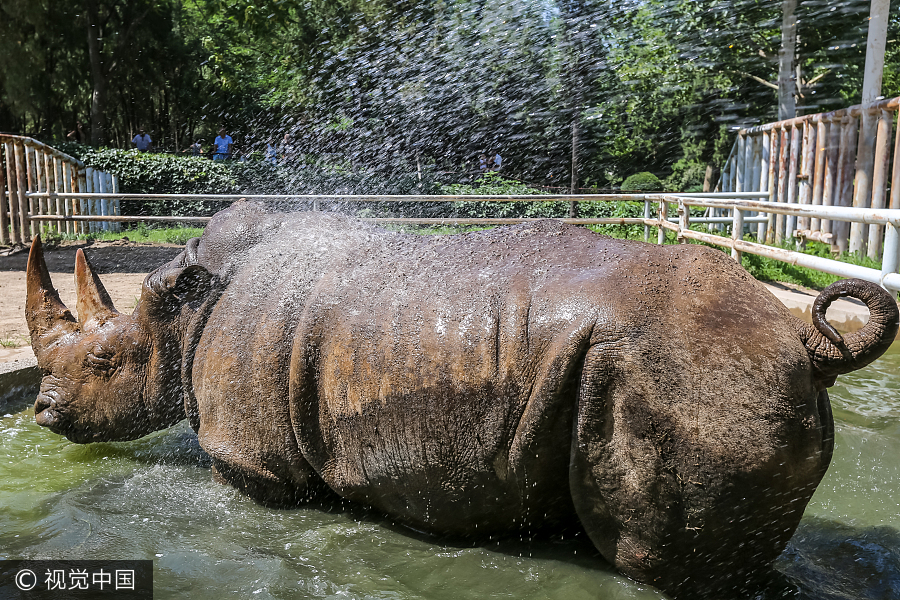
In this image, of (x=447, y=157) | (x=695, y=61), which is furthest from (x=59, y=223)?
(x=695, y=61)

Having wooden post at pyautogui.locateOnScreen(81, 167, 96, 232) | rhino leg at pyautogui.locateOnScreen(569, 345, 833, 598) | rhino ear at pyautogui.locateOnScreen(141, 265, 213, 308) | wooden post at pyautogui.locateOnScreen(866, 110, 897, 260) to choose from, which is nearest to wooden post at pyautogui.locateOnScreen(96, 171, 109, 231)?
→ wooden post at pyautogui.locateOnScreen(81, 167, 96, 232)

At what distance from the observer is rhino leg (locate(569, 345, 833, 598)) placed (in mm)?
2215

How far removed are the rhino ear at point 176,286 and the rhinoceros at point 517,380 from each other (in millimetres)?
10

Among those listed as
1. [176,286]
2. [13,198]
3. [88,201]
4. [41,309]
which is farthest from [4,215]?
[176,286]

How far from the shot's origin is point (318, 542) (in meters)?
3.06

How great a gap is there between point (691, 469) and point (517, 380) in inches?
23.9

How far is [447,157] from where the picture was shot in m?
22.5

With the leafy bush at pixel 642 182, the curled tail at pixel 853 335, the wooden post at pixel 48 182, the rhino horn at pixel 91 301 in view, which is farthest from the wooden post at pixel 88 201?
the leafy bush at pixel 642 182

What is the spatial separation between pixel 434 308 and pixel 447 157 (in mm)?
20191

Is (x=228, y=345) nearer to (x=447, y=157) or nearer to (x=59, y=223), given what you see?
(x=59, y=223)

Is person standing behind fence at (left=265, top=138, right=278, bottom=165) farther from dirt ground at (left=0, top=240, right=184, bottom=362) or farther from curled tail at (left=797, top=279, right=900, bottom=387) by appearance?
curled tail at (left=797, top=279, right=900, bottom=387)

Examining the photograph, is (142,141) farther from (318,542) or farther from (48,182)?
(318,542)

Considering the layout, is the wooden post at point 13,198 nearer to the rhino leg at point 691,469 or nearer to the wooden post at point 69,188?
the wooden post at point 69,188

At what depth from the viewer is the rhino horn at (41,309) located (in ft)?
12.6
